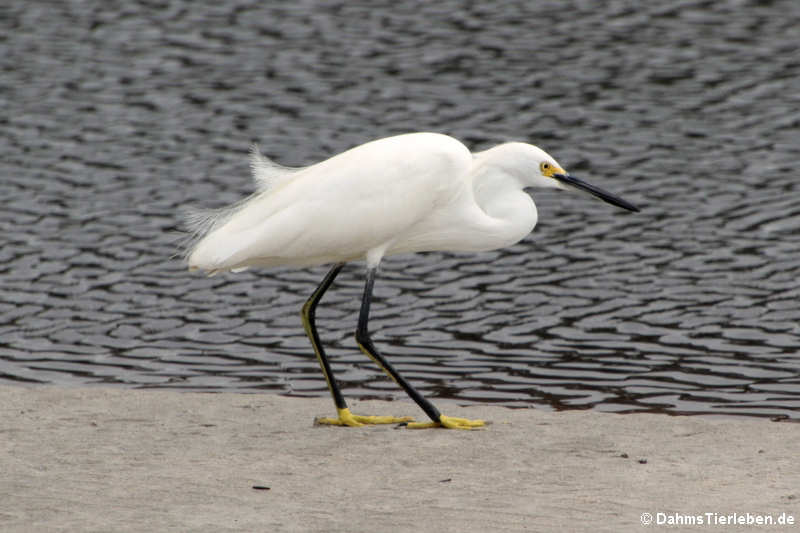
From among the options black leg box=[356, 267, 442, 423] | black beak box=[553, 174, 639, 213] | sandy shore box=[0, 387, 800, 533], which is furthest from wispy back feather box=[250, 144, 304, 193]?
black beak box=[553, 174, 639, 213]

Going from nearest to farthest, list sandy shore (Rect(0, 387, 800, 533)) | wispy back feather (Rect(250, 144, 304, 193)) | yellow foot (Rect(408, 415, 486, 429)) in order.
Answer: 1. sandy shore (Rect(0, 387, 800, 533))
2. yellow foot (Rect(408, 415, 486, 429))
3. wispy back feather (Rect(250, 144, 304, 193))

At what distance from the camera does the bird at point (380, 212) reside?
310 inches

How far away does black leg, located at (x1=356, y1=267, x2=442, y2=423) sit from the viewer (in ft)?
26.3

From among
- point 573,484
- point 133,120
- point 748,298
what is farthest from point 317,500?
point 133,120

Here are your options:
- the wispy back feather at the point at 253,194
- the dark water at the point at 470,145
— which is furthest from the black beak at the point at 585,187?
the wispy back feather at the point at 253,194

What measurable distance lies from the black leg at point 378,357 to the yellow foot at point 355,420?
214mm

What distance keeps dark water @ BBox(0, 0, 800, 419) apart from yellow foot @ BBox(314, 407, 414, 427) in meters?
0.92

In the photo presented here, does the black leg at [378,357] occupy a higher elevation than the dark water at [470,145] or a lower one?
higher

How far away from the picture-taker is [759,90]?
17.4m

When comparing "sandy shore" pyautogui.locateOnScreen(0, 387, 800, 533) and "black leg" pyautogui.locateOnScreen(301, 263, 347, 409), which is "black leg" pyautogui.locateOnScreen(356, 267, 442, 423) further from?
"black leg" pyautogui.locateOnScreen(301, 263, 347, 409)

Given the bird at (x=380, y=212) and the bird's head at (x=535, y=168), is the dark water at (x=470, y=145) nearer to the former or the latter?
the bird at (x=380, y=212)

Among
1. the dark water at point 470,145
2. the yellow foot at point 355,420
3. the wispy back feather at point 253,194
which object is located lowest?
the dark water at point 470,145

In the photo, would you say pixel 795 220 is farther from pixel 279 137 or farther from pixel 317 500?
pixel 317 500

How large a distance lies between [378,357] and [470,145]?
7.48 meters
